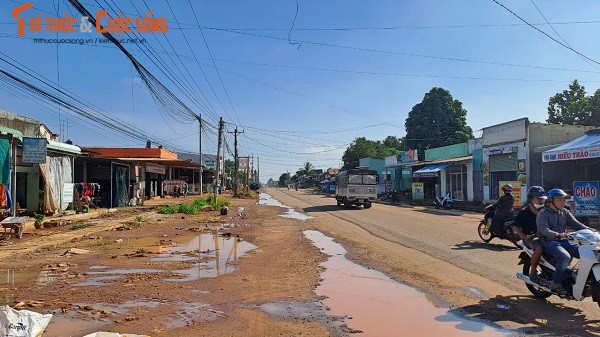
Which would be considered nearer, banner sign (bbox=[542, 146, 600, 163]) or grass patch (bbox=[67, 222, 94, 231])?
grass patch (bbox=[67, 222, 94, 231])

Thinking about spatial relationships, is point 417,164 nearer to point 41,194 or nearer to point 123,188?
point 123,188

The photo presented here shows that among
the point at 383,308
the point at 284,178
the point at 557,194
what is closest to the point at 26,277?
the point at 383,308

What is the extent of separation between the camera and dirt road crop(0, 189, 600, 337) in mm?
5484

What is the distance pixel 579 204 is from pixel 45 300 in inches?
721

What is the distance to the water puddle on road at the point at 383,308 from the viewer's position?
17.5ft

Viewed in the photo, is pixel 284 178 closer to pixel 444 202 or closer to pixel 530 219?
pixel 444 202

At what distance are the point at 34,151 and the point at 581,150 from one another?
72.5 feet

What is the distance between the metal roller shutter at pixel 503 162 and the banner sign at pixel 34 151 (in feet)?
80.6

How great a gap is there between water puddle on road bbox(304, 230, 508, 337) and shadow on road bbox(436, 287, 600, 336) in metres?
0.12

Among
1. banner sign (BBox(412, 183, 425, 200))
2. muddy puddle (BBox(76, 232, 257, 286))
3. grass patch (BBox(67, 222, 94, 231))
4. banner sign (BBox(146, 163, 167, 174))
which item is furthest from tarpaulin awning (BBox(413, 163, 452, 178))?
grass patch (BBox(67, 222, 94, 231))

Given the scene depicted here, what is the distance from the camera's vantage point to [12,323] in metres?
4.19

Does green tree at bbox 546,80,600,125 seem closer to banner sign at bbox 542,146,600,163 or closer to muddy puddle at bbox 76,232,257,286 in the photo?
banner sign at bbox 542,146,600,163

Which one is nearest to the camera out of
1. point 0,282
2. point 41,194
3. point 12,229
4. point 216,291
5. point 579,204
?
point 216,291

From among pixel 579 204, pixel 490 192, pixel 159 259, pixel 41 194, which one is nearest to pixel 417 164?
pixel 490 192
